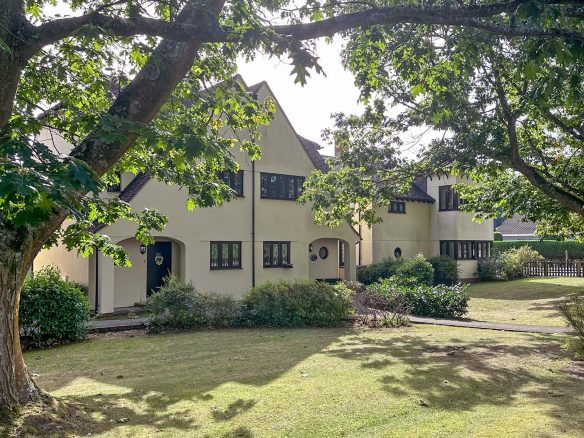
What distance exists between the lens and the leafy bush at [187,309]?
15469mm

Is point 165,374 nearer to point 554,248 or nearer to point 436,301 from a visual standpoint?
point 436,301

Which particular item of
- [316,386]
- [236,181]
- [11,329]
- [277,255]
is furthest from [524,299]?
[11,329]

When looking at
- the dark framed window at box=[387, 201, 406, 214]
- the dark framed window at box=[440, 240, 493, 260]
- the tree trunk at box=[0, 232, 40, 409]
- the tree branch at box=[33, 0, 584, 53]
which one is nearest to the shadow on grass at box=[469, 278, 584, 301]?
the dark framed window at box=[440, 240, 493, 260]

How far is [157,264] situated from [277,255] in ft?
17.6

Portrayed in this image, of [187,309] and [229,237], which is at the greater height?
[229,237]

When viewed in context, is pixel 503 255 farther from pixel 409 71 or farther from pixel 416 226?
pixel 409 71

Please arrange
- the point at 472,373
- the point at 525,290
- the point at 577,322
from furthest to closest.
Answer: the point at 525,290, the point at 577,322, the point at 472,373

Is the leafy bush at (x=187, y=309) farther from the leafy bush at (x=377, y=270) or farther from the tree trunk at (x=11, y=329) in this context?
the leafy bush at (x=377, y=270)

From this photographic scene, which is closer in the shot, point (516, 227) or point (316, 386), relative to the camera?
point (316, 386)

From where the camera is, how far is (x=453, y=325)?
16.5 m

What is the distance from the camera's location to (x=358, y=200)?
18.2 m

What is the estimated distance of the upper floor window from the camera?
34.4 m

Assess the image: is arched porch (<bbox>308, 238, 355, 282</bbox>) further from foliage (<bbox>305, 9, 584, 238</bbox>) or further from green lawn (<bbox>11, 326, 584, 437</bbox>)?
green lawn (<bbox>11, 326, 584, 437</bbox>)

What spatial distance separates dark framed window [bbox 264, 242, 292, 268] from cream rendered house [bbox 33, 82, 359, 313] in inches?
1.8
